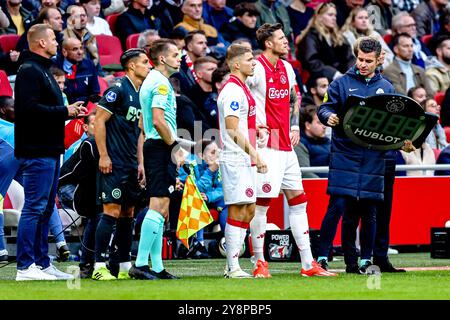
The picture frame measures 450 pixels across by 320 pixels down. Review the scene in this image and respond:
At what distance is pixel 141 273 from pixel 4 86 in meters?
5.45

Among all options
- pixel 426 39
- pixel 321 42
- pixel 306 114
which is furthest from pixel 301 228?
pixel 426 39

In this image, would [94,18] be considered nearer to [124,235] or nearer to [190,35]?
[190,35]

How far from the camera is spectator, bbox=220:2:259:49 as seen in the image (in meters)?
20.1

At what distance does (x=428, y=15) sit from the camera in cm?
2391

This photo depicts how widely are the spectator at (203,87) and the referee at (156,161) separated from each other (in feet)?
21.0

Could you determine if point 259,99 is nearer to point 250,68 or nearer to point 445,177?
point 250,68

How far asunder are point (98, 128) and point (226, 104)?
1172 mm

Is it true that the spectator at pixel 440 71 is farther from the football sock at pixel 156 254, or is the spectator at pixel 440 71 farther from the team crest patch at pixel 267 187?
the football sock at pixel 156 254

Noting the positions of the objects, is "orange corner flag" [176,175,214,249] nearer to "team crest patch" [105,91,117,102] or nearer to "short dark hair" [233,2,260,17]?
"team crest patch" [105,91,117,102]

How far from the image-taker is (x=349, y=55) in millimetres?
20734

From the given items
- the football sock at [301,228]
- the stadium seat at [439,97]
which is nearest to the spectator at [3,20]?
the football sock at [301,228]

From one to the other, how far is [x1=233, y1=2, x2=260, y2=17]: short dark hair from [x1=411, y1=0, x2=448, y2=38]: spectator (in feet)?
15.4

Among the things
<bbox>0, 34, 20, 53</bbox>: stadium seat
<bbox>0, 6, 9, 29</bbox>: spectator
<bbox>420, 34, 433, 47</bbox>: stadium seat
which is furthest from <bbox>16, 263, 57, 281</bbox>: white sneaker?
<bbox>420, 34, 433, 47</bbox>: stadium seat

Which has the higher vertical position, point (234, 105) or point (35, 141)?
point (234, 105)
